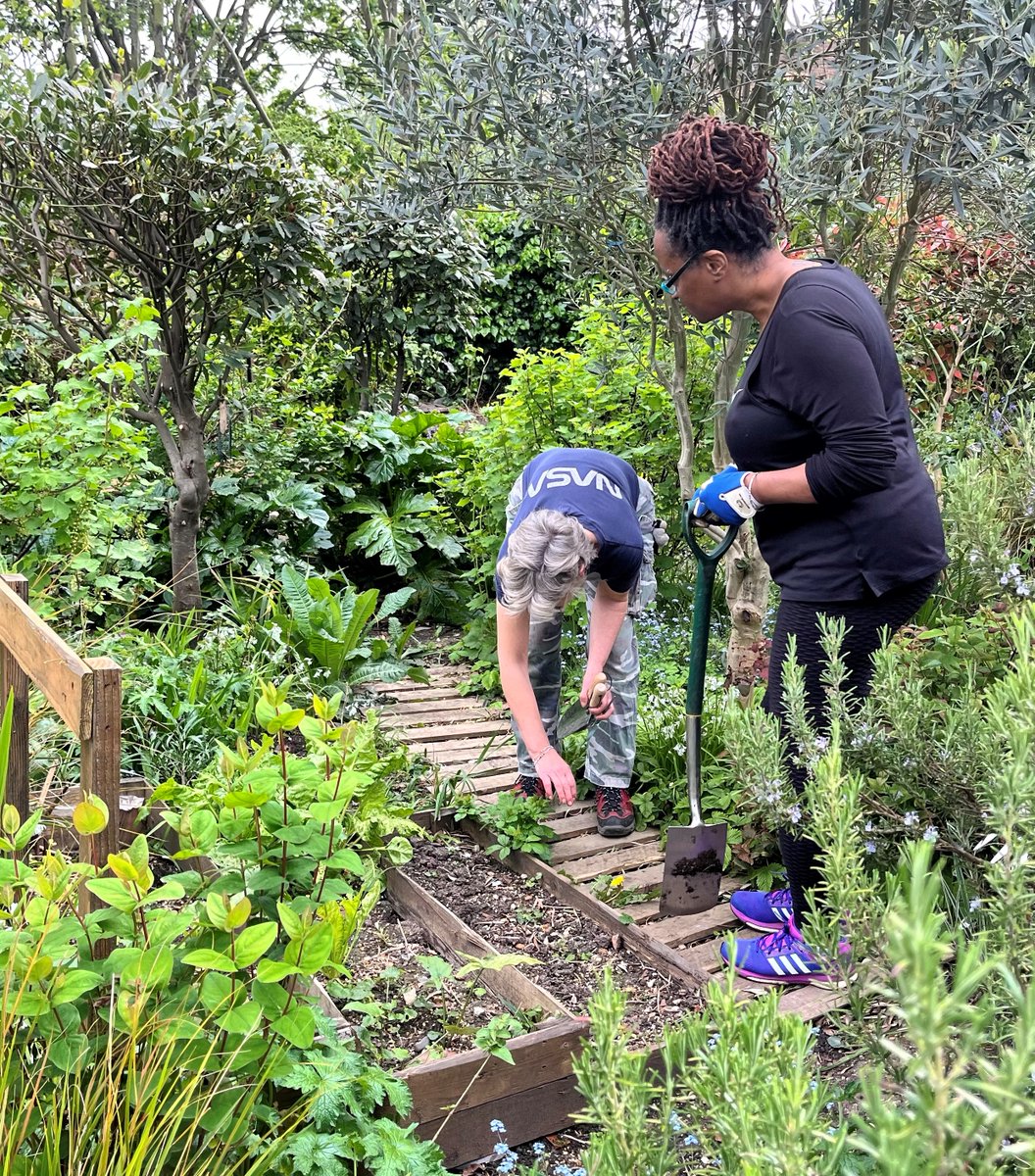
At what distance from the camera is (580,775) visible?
3.89 metres

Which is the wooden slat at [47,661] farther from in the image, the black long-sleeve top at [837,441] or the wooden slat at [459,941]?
the black long-sleeve top at [837,441]

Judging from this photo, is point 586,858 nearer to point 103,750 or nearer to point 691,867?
point 691,867

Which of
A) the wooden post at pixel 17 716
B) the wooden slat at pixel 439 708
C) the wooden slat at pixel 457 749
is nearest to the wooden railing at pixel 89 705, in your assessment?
the wooden post at pixel 17 716

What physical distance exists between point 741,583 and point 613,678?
57 cm

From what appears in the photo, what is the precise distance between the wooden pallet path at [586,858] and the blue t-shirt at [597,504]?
0.94 m

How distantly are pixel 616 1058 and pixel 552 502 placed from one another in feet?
6.86

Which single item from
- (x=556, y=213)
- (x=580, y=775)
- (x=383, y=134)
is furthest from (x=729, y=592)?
(x=383, y=134)

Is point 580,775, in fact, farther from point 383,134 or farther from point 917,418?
point 917,418

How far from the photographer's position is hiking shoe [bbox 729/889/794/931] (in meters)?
2.75

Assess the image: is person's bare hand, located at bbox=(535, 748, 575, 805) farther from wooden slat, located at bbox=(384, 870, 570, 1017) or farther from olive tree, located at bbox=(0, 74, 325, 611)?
olive tree, located at bbox=(0, 74, 325, 611)

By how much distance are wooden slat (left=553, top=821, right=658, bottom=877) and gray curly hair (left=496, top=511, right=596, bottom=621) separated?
0.99m

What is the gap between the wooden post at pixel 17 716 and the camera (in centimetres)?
225

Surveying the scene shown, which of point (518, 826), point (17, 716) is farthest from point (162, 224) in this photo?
point (518, 826)

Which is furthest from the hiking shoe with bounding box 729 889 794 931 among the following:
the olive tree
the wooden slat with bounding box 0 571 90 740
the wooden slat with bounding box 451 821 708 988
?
the olive tree
